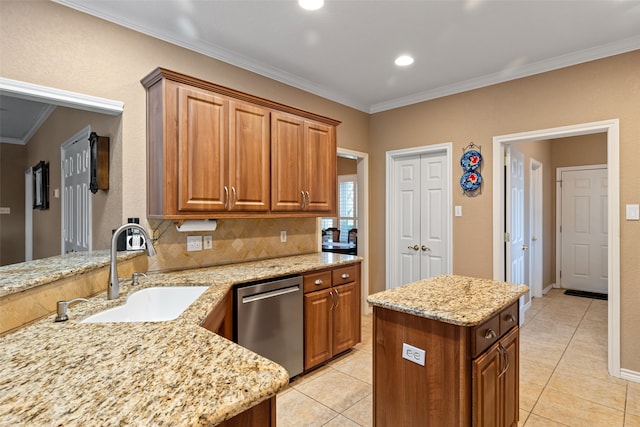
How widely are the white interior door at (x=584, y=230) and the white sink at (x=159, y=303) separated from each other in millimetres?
6056

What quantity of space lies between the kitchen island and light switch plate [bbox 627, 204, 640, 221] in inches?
64.5

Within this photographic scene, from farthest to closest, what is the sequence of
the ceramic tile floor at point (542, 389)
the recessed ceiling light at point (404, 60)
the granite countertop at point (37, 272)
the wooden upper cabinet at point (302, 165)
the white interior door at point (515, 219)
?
the white interior door at point (515, 219), the recessed ceiling light at point (404, 60), the wooden upper cabinet at point (302, 165), the ceramic tile floor at point (542, 389), the granite countertop at point (37, 272)

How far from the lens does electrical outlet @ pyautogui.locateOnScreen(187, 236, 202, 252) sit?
270cm

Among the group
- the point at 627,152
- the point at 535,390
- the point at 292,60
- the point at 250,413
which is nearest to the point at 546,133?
the point at 627,152

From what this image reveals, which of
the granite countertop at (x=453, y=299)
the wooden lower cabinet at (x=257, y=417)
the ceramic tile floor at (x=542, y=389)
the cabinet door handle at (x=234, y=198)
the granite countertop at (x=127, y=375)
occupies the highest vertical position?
the cabinet door handle at (x=234, y=198)

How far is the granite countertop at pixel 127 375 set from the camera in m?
0.70

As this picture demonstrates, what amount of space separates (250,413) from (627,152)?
11.2ft

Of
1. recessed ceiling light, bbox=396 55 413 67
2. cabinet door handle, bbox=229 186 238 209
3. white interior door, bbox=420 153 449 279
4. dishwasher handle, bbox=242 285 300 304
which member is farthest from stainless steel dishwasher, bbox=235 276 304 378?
recessed ceiling light, bbox=396 55 413 67

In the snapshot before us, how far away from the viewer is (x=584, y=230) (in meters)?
5.45

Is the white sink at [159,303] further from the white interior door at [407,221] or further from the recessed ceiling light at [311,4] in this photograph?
the white interior door at [407,221]

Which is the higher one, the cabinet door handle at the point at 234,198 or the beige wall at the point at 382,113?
the beige wall at the point at 382,113

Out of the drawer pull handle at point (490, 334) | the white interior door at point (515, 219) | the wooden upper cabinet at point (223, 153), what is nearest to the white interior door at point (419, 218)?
the white interior door at point (515, 219)

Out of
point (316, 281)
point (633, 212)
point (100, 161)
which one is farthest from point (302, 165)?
point (633, 212)

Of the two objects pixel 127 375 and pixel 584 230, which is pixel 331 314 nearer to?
pixel 127 375
